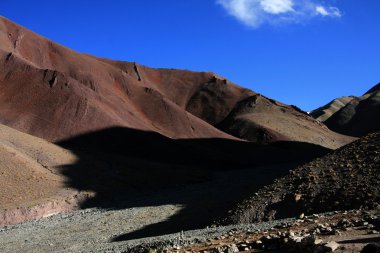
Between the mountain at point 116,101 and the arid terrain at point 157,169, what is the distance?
10.3 inches

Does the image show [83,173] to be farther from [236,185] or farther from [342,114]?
[342,114]

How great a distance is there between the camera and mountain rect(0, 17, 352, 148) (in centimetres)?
6494

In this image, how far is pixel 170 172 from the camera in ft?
165

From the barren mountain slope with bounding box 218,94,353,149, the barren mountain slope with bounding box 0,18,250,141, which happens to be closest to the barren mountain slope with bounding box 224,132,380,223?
the barren mountain slope with bounding box 0,18,250,141

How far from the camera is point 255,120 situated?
10025 cm

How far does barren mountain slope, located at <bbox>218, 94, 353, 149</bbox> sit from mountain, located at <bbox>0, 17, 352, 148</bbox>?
206mm

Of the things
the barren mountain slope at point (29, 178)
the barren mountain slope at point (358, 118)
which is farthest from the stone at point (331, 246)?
the barren mountain slope at point (358, 118)

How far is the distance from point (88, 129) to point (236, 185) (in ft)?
88.5

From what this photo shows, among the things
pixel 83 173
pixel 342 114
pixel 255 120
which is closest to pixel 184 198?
pixel 83 173

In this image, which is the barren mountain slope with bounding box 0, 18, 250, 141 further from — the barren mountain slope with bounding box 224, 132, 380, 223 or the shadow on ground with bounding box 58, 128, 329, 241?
the barren mountain slope with bounding box 224, 132, 380, 223

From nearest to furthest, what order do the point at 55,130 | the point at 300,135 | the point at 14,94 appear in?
the point at 55,130 < the point at 14,94 < the point at 300,135

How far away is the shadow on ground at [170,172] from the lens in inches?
1245

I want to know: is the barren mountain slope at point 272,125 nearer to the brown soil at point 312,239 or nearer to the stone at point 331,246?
the brown soil at point 312,239

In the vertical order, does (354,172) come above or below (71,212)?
above
